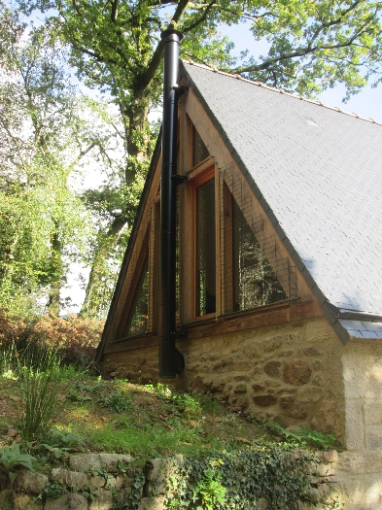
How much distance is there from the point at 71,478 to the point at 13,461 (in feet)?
1.35

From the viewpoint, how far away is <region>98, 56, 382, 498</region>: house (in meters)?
4.96

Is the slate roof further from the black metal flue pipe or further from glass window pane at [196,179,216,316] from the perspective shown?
glass window pane at [196,179,216,316]

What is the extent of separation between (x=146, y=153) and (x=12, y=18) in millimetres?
5159

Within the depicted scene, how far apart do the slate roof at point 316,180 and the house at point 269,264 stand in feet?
0.07

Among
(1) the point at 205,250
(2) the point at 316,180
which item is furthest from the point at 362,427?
(1) the point at 205,250

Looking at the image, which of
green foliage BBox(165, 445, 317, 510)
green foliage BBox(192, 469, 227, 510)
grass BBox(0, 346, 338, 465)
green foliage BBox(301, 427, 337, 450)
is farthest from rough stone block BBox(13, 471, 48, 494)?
green foliage BBox(301, 427, 337, 450)

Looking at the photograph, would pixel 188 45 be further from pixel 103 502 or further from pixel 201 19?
pixel 103 502

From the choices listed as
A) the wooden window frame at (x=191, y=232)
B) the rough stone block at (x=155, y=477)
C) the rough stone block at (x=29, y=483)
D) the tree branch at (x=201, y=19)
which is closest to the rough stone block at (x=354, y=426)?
the rough stone block at (x=155, y=477)

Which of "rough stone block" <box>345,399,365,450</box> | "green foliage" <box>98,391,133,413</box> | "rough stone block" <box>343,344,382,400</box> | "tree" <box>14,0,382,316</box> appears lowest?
"rough stone block" <box>345,399,365,450</box>

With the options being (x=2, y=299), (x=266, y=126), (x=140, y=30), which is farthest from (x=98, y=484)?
(x=140, y=30)

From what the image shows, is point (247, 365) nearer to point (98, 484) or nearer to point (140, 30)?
point (98, 484)

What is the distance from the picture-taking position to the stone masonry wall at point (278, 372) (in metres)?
4.94

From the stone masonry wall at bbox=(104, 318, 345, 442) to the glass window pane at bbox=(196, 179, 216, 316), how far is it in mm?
572

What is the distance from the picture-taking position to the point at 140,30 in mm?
15852
